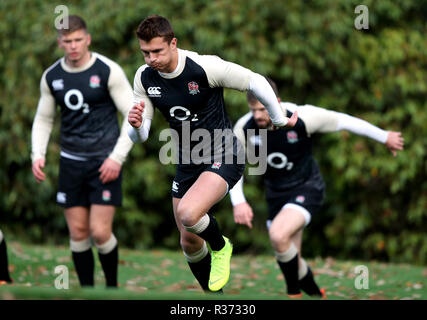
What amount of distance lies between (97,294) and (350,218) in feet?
24.9

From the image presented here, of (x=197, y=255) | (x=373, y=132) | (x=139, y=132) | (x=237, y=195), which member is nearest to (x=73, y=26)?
(x=139, y=132)

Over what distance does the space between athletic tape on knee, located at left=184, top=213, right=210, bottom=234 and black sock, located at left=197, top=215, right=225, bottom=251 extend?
34mm

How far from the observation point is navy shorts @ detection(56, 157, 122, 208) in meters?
6.11

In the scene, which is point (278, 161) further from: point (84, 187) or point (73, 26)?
point (73, 26)

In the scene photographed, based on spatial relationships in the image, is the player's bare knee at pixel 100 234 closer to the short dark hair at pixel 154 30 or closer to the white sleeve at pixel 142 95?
the white sleeve at pixel 142 95

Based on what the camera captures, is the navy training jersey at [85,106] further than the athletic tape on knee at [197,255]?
Yes

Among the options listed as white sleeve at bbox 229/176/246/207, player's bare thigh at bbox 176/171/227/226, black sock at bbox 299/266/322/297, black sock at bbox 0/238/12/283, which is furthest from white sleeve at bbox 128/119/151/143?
black sock at bbox 299/266/322/297

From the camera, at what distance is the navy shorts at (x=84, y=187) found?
20.0ft

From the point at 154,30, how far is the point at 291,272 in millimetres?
2547

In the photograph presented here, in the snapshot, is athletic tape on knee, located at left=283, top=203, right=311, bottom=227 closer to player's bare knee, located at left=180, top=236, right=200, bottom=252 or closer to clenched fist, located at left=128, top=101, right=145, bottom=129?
player's bare knee, located at left=180, top=236, right=200, bottom=252

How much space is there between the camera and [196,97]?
4.88 metres

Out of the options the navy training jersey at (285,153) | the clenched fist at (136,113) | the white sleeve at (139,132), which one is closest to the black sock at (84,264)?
the white sleeve at (139,132)

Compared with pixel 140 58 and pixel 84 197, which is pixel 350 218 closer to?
pixel 140 58

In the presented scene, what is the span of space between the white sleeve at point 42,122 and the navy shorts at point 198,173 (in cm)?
174
